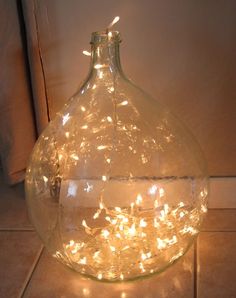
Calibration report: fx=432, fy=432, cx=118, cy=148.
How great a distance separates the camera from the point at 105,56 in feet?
2.32

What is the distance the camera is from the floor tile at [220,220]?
91 cm

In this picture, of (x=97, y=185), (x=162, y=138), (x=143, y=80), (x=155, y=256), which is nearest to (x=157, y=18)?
(x=143, y=80)

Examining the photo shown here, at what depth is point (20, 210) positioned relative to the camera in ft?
3.33

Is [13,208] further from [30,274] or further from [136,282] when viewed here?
[136,282]

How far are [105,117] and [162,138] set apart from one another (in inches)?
4.3

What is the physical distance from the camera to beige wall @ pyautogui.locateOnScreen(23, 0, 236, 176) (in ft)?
2.70

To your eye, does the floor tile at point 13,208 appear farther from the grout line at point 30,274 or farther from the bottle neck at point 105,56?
the bottle neck at point 105,56

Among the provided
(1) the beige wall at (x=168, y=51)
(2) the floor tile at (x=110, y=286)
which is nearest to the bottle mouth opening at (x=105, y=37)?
(1) the beige wall at (x=168, y=51)

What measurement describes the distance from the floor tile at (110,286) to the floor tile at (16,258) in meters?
0.02

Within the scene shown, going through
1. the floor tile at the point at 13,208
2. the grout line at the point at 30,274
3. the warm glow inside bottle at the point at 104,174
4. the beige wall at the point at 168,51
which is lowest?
the grout line at the point at 30,274

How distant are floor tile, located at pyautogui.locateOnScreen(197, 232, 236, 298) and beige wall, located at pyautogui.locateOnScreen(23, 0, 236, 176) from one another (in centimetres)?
19

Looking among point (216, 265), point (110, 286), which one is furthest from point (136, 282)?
point (216, 265)

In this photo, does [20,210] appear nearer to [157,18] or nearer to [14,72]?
[14,72]

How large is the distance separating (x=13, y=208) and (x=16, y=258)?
20 cm
